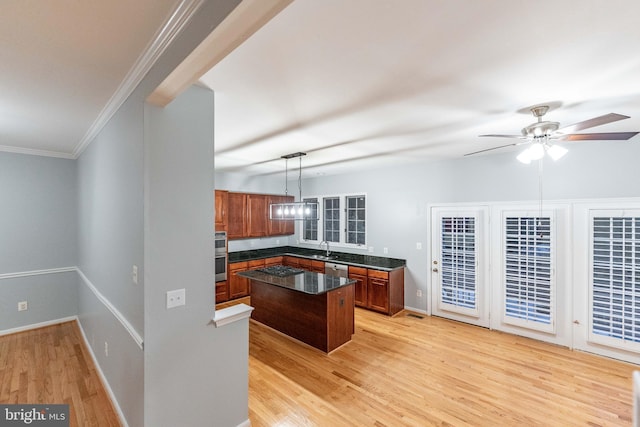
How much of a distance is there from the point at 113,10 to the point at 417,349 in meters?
4.19

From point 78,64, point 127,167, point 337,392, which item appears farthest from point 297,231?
point 78,64

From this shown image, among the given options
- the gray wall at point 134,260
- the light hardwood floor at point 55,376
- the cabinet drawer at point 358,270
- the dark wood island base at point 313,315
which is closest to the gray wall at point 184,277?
the gray wall at point 134,260

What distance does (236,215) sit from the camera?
595 centimetres

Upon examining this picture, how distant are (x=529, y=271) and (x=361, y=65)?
12.7 feet

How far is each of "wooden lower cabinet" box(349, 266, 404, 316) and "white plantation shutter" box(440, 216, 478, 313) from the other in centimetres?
72

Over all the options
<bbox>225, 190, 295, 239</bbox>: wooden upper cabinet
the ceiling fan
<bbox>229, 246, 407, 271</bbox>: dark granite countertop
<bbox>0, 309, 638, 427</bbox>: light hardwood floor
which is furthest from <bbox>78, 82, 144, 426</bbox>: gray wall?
the ceiling fan

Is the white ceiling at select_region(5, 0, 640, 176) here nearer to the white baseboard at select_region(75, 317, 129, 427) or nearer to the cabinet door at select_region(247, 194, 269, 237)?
A: the white baseboard at select_region(75, 317, 129, 427)

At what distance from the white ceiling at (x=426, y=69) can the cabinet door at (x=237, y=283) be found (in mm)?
3190

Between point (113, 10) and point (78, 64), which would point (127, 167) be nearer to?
point (78, 64)

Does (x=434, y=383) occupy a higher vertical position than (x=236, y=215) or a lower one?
lower

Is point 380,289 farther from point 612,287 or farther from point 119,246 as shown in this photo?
point 119,246

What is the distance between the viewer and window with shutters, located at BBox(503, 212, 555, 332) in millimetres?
3730

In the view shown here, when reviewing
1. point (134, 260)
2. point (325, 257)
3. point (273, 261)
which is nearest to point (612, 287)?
point (325, 257)

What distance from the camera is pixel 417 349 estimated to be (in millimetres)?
3551
